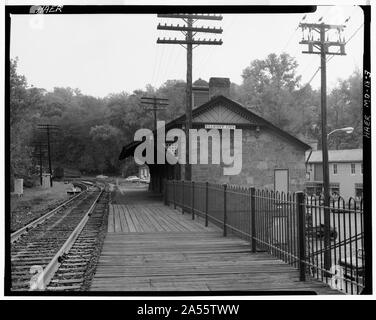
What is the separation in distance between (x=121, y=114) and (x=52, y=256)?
5524cm

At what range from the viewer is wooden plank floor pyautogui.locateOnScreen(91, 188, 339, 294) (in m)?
4.66

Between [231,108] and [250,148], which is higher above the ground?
[231,108]

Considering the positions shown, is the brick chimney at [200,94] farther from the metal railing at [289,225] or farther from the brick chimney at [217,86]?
the metal railing at [289,225]

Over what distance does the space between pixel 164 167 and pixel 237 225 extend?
601 inches

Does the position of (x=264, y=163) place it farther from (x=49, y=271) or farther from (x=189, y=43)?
(x=49, y=271)

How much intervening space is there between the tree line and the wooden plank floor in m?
6.14

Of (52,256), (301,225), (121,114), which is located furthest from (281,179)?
(121,114)

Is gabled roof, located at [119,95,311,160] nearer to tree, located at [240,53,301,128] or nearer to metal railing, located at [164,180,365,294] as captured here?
metal railing, located at [164,180,365,294]

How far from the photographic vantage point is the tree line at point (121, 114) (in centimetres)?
2327

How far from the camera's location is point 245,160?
65.9ft

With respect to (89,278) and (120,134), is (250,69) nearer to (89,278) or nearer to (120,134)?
(120,134)

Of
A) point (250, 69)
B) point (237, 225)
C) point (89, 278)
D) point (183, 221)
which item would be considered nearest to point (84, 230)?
point (183, 221)

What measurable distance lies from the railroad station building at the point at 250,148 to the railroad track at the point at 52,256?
26.2 ft

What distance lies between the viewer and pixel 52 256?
6.95 m
